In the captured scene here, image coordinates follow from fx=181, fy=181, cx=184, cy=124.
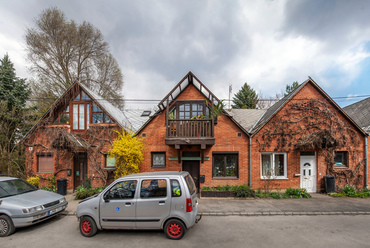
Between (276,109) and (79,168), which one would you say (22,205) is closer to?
(79,168)

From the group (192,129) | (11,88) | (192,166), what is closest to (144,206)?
(192,129)

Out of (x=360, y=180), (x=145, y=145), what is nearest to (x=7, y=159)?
(x=145, y=145)

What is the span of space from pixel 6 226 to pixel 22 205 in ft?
2.25

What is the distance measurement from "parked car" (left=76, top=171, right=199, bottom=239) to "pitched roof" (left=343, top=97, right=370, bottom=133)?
12891mm

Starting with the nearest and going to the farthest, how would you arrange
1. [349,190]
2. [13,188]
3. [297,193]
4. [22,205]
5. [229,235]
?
[229,235], [22,205], [13,188], [297,193], [349,190]

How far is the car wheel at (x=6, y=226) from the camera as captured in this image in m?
5.55

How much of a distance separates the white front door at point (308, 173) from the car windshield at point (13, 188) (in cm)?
1353

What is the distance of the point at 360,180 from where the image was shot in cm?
1062

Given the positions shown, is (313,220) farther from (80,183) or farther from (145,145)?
(80,183)

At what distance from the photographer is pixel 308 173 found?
10.7m

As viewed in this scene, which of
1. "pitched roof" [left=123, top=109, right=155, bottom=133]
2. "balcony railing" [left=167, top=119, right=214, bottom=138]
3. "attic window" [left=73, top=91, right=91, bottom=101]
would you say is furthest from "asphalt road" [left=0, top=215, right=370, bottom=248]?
"pitched roof" [left=123, top=109, right=155, bottom=133]

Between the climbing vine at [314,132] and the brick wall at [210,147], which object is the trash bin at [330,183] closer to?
the climbing vine at [314,132]

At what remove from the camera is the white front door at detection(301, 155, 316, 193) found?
1064 cm

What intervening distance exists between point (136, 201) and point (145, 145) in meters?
5.70
